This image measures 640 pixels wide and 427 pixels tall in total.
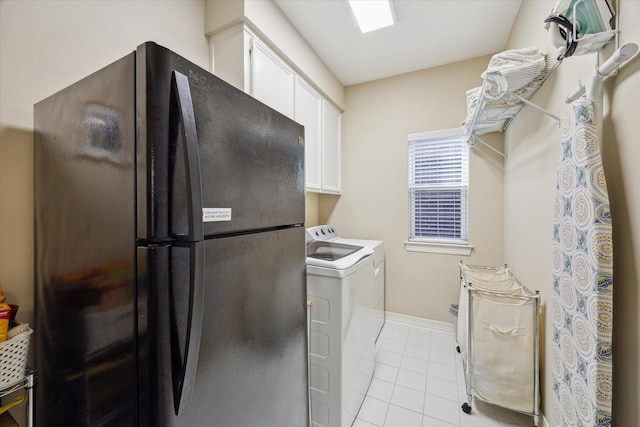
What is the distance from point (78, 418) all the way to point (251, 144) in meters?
0.98

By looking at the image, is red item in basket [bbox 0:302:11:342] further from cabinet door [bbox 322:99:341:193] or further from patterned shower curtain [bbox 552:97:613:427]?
cabinet door [bbox 322:99:341:193]

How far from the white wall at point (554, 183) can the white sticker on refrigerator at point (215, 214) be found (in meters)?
1.27

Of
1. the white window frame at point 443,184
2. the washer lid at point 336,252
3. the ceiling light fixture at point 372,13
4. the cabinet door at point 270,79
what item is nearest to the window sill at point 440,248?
Result: the white window frame at point 443,184

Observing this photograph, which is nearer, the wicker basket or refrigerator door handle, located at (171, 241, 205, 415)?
refrigerator door handle, located at (171, 241, 205, 415)

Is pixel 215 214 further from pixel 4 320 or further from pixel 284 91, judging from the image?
pixel 284 91

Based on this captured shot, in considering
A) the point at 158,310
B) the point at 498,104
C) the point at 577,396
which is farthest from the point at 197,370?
the point at 498,104

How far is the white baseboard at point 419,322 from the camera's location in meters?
2.73

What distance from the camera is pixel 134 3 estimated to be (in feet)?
4.52

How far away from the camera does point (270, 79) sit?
190 cm

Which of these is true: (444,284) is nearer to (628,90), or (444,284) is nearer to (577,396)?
(577,396)

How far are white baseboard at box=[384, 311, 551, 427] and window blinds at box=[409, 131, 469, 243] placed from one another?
885 millimetres

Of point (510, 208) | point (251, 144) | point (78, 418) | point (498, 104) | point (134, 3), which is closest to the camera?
point (78, 418)

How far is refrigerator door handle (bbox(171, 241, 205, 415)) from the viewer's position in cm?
62

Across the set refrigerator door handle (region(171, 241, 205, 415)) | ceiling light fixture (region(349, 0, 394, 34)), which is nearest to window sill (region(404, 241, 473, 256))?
ceiling light fixture (region(349, 0, 394, 34))
